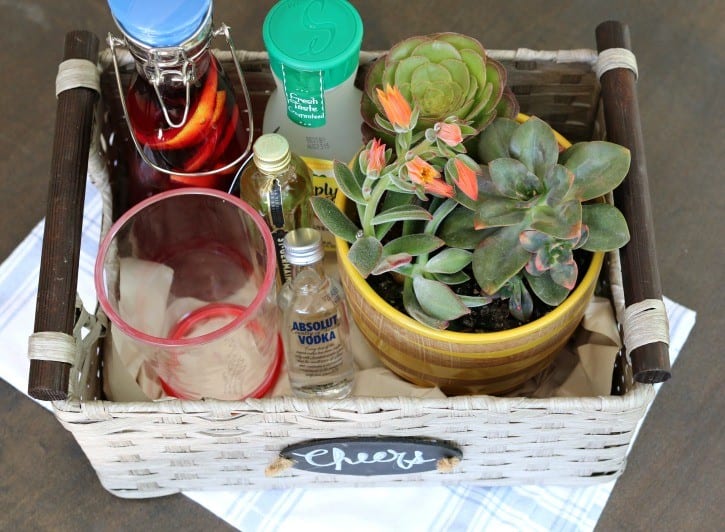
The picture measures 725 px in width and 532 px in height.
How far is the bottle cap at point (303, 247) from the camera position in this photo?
45 centimetres

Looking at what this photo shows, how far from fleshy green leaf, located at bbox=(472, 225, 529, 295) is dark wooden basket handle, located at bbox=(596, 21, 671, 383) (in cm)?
7

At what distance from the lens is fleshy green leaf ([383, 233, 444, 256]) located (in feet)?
1.40

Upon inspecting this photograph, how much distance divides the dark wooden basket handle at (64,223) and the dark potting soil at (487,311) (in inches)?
6.2

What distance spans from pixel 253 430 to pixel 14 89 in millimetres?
405

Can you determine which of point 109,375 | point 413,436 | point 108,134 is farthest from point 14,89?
point 413,436

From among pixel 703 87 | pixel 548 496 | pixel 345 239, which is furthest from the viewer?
pixel 703 87

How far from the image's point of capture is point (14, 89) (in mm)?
713

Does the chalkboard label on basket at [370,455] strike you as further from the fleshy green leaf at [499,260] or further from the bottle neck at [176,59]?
the bottle neck at [176,59]

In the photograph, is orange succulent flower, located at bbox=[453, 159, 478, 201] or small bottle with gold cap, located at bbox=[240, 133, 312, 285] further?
small bottle with gold cap, located at bbox=[240, 133, 312, 285]

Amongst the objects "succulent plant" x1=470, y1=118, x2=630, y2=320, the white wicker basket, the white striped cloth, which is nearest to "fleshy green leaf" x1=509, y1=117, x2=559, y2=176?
"succulent plant" x1=470, y1=118, x2=630, y2=320

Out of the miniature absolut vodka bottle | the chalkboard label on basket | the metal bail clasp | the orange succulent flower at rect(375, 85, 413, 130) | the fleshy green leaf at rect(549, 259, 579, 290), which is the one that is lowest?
the chalkboard label on basket

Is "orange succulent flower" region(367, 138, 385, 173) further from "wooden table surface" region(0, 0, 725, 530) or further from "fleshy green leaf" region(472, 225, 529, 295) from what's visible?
"wooden table surface" region(0, 0, 725, 530)

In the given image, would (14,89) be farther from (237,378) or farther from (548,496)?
(548,496)

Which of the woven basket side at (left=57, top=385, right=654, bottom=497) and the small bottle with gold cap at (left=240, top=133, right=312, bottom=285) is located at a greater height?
the small bottle with gold cap at (left=240, top=133, right=312, bottom=285)
